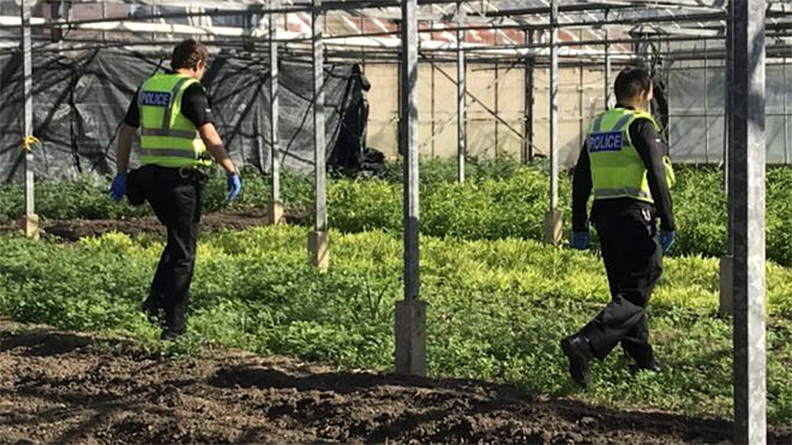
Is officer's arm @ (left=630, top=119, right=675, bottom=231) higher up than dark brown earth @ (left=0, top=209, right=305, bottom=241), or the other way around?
officer's arm @ (left=630, top=119, right=675, bottom=231)

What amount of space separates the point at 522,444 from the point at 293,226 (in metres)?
11.0

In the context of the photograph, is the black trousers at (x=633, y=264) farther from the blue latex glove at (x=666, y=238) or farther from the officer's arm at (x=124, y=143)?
the officer's arm at (x=124, y=143)

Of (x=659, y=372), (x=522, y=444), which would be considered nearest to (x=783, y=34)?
(x=659, y=372)

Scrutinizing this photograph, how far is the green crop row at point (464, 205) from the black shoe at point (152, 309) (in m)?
6.52

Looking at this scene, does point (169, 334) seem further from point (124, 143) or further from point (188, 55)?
point (188, 55)

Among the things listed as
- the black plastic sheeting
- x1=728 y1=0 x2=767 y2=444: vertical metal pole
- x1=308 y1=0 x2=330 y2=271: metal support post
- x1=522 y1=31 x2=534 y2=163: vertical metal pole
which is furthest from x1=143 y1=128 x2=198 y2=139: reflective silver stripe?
x1=522 y1=31 x2=534 y2=163: vertical metal pole

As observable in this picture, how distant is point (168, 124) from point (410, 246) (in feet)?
6.50

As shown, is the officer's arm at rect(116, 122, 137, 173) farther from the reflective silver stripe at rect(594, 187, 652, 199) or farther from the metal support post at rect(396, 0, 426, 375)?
the reflective silver stripe at rect(594, 187, 652, 199)

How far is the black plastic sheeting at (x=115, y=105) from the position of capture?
21.5m

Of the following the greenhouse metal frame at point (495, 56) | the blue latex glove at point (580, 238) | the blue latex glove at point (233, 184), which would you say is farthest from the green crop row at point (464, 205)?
the blue latex glove at point (233, 184)

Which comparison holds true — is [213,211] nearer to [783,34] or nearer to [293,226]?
[293,226]

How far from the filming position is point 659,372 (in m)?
7.41

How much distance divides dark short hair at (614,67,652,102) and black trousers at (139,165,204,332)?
2.71 m

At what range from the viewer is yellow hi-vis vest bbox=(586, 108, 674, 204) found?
24.5 feet
